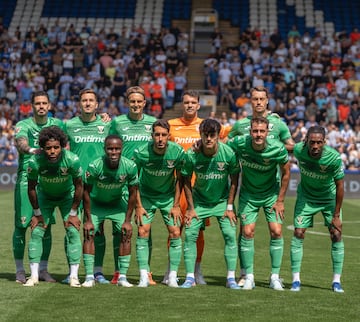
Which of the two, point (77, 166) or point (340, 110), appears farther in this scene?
point (340, 110)

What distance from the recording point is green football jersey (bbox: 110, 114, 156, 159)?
10.5m

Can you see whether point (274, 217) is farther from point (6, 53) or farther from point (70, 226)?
point (6, 53)

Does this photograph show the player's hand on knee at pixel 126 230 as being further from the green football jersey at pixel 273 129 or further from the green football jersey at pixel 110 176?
the green football jersey at pixel 273 129

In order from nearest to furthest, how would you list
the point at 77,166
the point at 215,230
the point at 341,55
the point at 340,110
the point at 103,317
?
the point at 103,317 → the point at 77,166 → the point at 215,230 → the point at 340,110 → the point at 341,55

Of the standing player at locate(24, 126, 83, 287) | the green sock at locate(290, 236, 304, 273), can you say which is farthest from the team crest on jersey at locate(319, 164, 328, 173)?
the standing player at locate(24, 126, 83, 287)

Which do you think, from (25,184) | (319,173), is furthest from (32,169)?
(319,173)

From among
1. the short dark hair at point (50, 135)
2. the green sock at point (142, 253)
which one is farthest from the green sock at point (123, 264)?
the short dark hair at point (50, 135)

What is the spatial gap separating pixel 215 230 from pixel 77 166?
708 centimetres

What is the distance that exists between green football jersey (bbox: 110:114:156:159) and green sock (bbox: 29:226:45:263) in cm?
150

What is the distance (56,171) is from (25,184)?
1.90ft

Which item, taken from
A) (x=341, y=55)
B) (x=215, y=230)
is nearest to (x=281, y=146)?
(x=215, y=230)

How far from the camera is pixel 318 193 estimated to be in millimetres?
9938

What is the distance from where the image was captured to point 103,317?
7965 millimetres

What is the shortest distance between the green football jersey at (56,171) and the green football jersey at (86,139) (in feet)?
1.81
